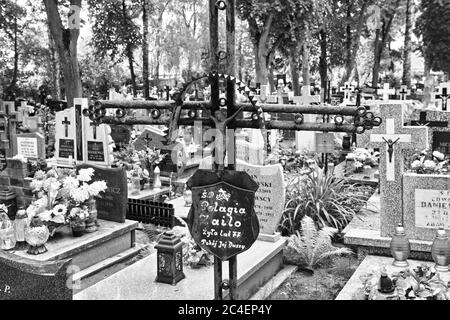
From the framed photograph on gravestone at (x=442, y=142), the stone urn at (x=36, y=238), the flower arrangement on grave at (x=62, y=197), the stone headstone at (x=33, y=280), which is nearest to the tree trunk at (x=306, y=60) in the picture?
the framed photograph on gravestone at (x=442, y=142)

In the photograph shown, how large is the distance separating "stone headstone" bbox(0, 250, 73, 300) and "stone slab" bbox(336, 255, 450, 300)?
2718 millimetres

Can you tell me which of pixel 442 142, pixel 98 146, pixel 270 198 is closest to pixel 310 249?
pixel 270 198

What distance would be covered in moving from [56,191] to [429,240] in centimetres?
472

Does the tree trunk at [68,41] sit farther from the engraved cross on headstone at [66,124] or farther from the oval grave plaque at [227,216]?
the oval grave plaque at [227,216]

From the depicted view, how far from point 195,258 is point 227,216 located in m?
2.46

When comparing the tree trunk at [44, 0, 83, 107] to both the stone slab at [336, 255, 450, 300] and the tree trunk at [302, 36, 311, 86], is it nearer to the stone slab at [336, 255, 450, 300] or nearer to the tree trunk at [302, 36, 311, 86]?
the tree trunk at [302, 36, 311, 86]

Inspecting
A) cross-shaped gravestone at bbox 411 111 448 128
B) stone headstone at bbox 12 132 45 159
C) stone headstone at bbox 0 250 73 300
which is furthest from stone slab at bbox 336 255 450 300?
stone headstone at bbox 12 132 45 159

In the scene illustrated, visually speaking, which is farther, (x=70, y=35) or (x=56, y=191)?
(x=70, y=35)

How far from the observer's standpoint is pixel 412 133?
620 cm

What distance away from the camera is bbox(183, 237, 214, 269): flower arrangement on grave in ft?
18.6

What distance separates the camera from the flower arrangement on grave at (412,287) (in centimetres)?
450

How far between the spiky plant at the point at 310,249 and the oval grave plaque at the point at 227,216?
3.35 meters
